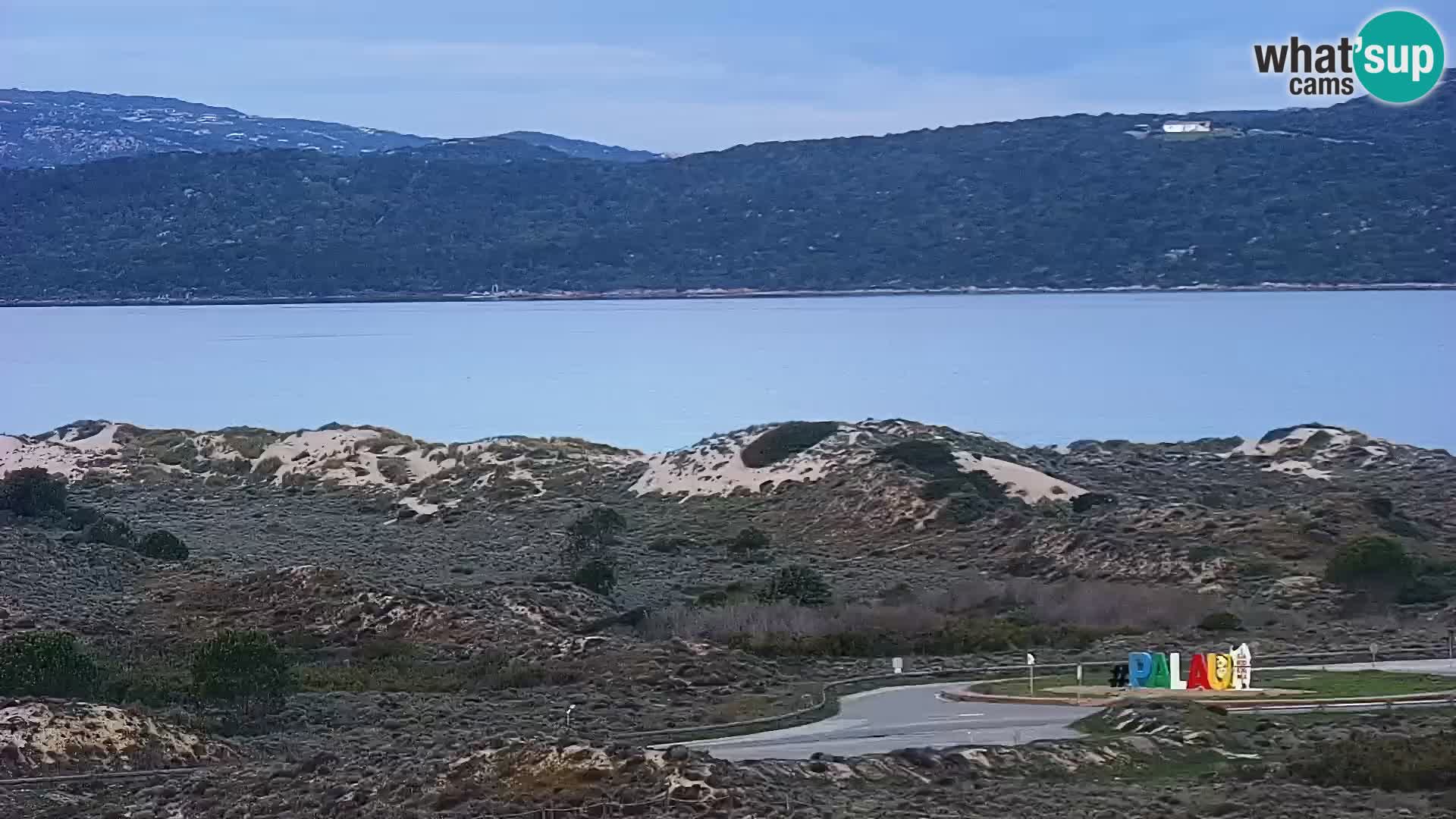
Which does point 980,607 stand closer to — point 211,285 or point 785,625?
point 785,625

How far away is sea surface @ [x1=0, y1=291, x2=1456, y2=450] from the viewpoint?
110125 mm

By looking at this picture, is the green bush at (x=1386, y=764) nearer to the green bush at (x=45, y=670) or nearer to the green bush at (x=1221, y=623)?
the green bush at (x=1221, y=623)

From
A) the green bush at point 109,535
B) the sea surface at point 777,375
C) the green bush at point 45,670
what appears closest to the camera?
the green bush at point 45,670

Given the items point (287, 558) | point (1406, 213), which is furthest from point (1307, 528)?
point (1406, 213)

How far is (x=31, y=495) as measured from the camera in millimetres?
59312

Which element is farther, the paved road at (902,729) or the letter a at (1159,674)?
the letter a at (1159,674)

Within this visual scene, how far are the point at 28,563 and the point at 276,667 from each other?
19592 mm

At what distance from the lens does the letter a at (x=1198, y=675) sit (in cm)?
3017

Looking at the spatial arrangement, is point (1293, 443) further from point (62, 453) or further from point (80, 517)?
point (62, 453)

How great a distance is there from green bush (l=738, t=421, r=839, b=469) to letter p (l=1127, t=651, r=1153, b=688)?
130 ft

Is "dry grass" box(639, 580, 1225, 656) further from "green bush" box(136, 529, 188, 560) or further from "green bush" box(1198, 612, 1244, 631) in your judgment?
"green bush" box(136, 529, 188, 560)

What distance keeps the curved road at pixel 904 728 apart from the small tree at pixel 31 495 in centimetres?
3465

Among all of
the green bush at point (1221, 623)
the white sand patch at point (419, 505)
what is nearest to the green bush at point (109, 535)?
the white sand patch at point (419, 505)

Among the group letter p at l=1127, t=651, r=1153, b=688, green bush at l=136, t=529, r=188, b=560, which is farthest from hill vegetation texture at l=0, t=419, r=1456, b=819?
letter p at l=1127, t=651, r=1153, b=688
